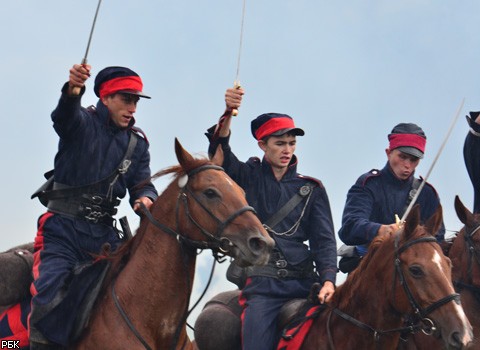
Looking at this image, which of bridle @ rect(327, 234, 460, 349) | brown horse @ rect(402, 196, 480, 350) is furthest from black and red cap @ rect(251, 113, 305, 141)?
brown horse @ rect(402, 196, 480, 350)

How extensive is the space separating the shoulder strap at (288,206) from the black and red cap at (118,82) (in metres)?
2.03

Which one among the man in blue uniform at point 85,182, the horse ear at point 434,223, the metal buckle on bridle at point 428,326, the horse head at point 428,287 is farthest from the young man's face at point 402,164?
the man in blue uniform at point 85,182

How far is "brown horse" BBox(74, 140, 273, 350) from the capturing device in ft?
27.1

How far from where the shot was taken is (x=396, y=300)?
9.09 metres

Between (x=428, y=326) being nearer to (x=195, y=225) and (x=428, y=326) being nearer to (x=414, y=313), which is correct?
(x=414, y=313)

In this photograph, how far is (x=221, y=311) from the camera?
10242 millimetres

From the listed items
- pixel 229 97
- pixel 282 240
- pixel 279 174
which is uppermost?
pixel 229 97

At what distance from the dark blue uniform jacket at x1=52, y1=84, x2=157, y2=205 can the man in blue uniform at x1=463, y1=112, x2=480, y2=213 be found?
4.38 meters

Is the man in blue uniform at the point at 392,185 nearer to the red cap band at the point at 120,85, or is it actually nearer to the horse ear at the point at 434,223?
the horse ear at the point at 434,223

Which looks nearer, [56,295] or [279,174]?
[56,295]

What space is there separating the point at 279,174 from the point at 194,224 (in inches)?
94.5

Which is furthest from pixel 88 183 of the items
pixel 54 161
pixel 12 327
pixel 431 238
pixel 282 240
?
pixel 431 238

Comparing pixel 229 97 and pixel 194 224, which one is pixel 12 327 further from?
pixel 229 97

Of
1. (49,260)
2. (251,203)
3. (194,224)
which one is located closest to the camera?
(194,224)
